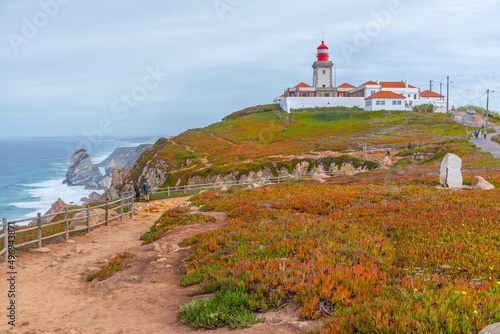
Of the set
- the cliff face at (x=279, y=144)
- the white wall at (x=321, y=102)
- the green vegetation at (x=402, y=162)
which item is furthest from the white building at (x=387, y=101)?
the green vegetation at (x=402, y=162)

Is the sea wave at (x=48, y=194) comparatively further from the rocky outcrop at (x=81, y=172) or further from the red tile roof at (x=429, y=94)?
the red tile roof at (x=429, y=94)

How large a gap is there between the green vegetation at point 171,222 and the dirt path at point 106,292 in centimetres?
58

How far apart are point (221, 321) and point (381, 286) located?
311 cm

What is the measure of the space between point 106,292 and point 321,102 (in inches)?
4893

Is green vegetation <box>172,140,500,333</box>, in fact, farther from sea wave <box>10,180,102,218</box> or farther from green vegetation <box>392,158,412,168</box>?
sea wave <box>10,180,102,218</box>

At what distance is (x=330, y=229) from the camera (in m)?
11.3

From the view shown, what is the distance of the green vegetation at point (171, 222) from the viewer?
51.9 feet

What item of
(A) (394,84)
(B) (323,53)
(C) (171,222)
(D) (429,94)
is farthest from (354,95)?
(C) (171,222)

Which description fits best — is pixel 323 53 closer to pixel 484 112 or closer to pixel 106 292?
pixel 484 112

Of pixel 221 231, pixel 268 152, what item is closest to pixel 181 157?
pixel 268 152

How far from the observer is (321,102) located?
4993 inches

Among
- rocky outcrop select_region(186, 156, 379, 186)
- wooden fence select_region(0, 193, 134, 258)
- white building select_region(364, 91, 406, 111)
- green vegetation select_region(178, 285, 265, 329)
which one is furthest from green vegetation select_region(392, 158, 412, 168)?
white building select_region(364, 91, 406, 111)

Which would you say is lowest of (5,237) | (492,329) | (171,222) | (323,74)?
(171,222)

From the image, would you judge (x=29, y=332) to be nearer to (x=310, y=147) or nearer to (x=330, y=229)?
(x=330, y=229)
